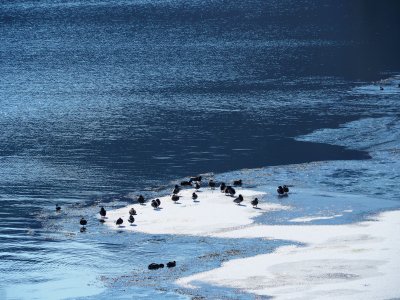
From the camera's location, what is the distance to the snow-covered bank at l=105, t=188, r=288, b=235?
44.4m

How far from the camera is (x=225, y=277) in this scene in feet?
127

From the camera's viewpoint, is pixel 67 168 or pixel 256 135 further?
pixel 256 135

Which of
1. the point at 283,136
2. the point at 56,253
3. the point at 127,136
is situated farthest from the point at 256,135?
the point at 56,253

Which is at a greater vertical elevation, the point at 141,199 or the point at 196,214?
the point at 141,199

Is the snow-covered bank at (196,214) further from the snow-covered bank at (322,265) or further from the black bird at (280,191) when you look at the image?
the snow-covered bank at (322,265)

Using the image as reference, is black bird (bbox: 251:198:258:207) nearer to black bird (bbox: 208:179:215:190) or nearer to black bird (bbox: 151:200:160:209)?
black bird (bbox: 208:179:215:190)

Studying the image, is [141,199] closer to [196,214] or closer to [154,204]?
[154,204]

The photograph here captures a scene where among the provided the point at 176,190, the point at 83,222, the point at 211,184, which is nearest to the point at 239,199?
the point at 211,184

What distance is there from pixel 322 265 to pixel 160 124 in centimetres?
2983

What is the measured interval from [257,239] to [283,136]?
20.9 meters

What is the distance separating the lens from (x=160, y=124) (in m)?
67.9

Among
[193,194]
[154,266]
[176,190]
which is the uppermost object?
[176,190]

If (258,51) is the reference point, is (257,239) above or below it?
below

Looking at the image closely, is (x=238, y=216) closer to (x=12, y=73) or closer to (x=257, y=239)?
(x=257, y=239)
